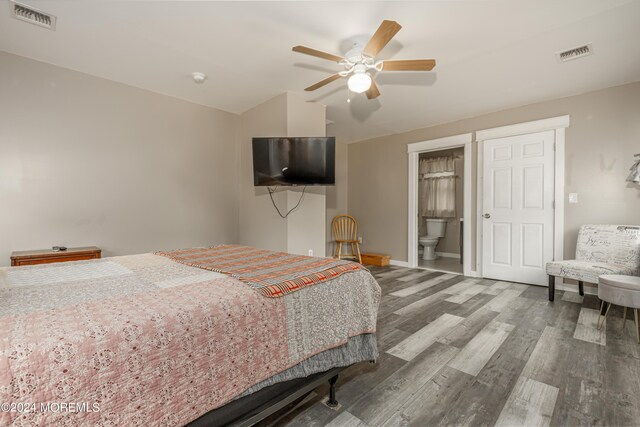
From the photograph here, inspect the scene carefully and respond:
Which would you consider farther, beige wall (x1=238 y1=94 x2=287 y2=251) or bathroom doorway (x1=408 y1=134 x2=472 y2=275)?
bathroom doorway (x1=408 y1=134 x2=472 y2=275)

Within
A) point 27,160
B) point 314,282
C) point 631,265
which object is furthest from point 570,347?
point 27,160

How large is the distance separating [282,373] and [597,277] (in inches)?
127

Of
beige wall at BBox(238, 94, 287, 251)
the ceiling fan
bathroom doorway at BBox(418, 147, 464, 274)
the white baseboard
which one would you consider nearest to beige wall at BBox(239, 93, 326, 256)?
beige wall at BBox(238, 94, 287, 251)

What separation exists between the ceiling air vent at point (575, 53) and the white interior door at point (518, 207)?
123 centimetres

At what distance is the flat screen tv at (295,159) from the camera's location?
133 inches

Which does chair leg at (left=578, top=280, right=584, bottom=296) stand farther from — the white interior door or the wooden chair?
the wooden chair

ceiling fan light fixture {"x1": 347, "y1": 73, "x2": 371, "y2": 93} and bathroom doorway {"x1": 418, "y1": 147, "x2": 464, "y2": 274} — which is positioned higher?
ceiling fan light fixture {"x1": 347, "y1": 73, "x2": 371, "y2": 93}

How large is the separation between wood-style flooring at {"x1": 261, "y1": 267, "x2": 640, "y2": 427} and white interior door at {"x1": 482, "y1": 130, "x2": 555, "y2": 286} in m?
0.92

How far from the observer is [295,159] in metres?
3.38

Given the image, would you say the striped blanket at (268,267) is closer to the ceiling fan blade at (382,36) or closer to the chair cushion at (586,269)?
the ceiling fan blade at (382,36)

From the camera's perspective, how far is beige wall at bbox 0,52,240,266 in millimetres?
2730

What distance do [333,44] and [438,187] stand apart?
4616 mm

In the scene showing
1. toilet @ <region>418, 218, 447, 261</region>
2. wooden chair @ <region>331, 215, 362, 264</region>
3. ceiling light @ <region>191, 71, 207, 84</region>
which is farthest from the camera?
toilet @ <region>418, 218, 447, 261</region>

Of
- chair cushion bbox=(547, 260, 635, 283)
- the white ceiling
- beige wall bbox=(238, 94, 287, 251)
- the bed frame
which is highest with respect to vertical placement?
the white ceiling
